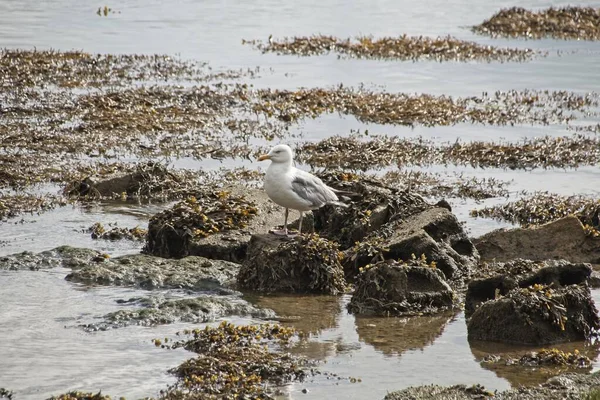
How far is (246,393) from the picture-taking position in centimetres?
862

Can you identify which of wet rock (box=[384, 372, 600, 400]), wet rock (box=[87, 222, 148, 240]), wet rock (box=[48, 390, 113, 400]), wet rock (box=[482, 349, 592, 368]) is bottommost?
wet rock (box=[87, 222, 148, 240])

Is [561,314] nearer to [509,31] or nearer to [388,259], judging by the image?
[388,259]

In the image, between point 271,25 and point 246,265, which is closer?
point 246,265

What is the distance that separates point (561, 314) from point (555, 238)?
3.28 meters

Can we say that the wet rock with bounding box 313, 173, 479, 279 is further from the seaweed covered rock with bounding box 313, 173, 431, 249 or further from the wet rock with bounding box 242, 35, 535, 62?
the wet rock with bounding box 242, 35, 535, 62

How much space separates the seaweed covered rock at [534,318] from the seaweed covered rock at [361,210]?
313cm

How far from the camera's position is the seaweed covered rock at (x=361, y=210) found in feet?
44.5

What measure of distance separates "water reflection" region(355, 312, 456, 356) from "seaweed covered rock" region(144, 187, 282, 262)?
250 centimetres

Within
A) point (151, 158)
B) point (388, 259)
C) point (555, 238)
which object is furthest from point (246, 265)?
point (151, 158)

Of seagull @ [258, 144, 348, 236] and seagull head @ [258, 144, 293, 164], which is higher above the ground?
seagull head @ [258, 144, 293, 164]

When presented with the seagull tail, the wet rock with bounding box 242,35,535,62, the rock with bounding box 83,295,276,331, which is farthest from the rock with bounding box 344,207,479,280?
the wet rock with bounding box 242,35,535,62

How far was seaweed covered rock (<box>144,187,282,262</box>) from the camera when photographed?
12961mm

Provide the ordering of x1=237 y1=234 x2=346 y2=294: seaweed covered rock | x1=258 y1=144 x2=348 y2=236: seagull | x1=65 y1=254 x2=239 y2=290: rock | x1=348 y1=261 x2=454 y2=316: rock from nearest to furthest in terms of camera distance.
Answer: x1=348 y1=261 x2=454 y2=316: rock → x1=65 y1=254 x2=239 y2=290: rock → x1=237 y1=234 x2=346 y2=294: seaweed covered rock → x1=258 y1=144 x2=348 y2=236: seagull

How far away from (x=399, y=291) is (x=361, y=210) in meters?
2.51
